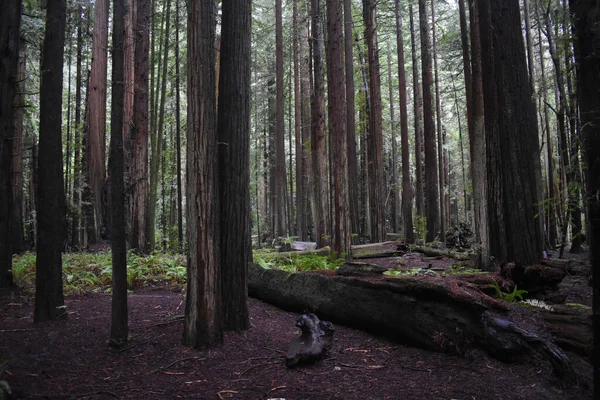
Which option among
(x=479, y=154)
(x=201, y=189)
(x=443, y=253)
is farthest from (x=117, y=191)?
(x=443, y=253)

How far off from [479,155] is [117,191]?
30.4ft

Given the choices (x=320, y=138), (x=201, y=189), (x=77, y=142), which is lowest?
(x=201, y=189)

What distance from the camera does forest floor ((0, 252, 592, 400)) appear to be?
3648mm

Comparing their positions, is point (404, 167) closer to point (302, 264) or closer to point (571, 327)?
point (302, 264)

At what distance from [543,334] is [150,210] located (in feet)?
39.7

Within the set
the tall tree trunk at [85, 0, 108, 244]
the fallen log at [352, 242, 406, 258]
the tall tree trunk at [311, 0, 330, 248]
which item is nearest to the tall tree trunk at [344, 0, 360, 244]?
the tall tree trunk at [311, 0, 330, 248]

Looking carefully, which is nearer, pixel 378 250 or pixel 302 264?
pixel 302 264

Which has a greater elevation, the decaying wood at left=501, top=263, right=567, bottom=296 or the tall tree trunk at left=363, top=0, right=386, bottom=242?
the tall tree trunk at left=363, top=0, right=386, bottom=242

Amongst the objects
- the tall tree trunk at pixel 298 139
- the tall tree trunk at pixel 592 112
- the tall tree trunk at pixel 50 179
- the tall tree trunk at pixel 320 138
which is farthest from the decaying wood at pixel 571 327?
the tall tree trunk at pixel 298 139

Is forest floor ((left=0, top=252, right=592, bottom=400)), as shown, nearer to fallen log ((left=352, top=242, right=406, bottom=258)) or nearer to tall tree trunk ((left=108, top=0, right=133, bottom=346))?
tall tree trunk ((left=108, top=0, right=133, bottom=346))

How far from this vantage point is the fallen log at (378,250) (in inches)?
523

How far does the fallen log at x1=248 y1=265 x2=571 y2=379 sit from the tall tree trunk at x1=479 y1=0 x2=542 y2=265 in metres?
3.33

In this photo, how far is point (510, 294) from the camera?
5.94m

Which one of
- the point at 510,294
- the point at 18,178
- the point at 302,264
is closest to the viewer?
the point at 510,294
